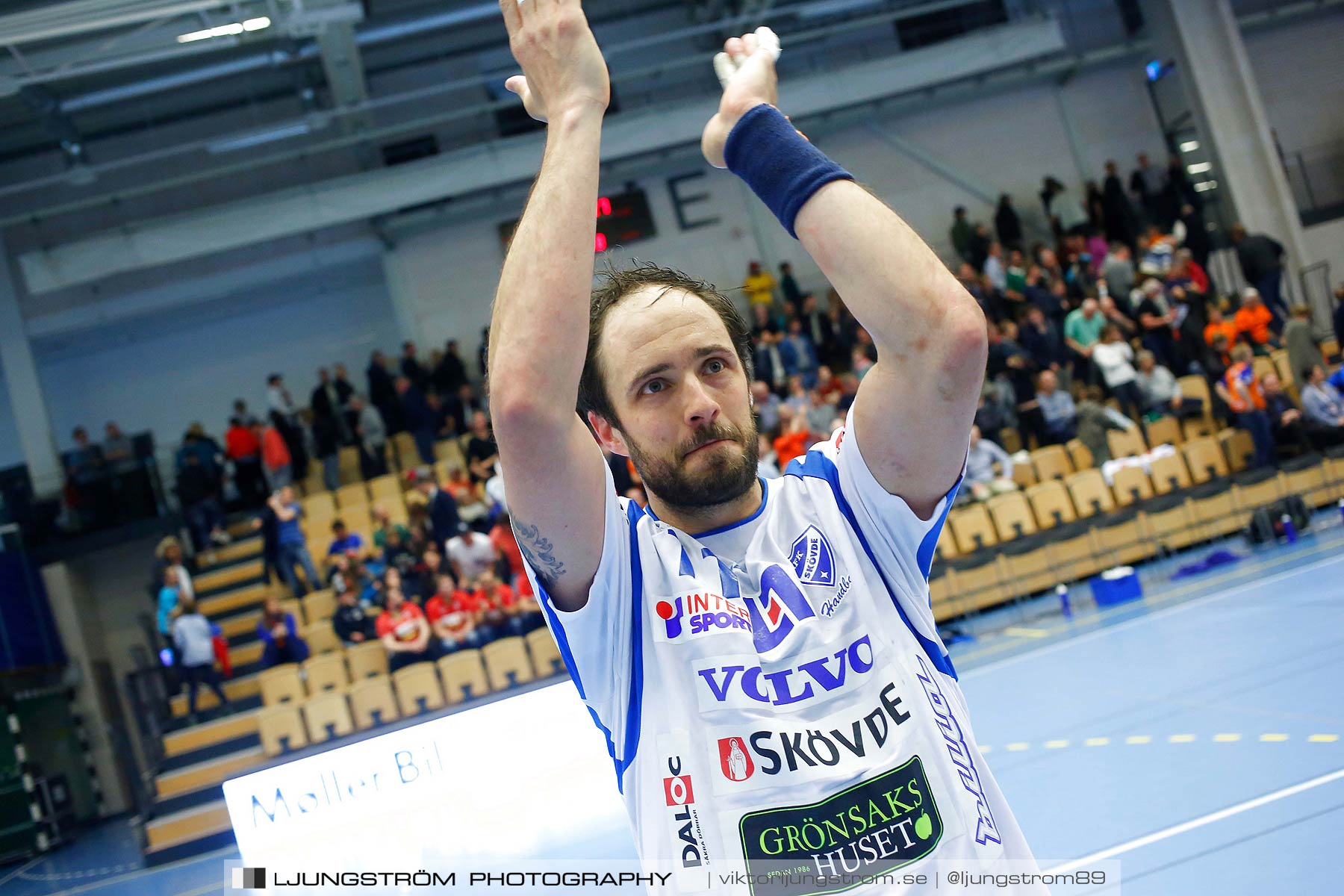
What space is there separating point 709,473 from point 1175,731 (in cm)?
559

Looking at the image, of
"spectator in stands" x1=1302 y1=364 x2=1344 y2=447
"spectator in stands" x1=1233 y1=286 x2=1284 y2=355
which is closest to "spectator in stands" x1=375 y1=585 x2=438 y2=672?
"spectator in stands" x1=1302 y1=364 x2=1344 y2=447

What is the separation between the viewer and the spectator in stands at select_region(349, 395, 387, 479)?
16.4 meters

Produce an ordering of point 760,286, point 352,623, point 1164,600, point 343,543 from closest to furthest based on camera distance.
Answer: point 1164,600
point 352,623
point 343,543
point 760,286

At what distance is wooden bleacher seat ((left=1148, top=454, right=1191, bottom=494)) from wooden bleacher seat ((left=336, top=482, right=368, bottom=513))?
11.0 meters

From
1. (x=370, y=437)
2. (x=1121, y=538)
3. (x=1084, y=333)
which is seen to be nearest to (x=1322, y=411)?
(x=1084, y=333)

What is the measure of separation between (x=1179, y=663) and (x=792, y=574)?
703 cm

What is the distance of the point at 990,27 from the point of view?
17.9m

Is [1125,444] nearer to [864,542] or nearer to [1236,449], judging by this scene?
[1236,449]

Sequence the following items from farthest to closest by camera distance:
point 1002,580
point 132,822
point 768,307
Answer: point 768,307 < point 1002,580 < point 132,822

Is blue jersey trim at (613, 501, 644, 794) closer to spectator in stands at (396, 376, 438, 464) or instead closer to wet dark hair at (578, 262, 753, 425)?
wet dark hair at (578, 262, 753, 425)

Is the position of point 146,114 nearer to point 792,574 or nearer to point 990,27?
point 990,27

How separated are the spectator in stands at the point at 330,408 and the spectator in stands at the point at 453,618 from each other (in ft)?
22.3

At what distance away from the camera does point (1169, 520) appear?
11758mm

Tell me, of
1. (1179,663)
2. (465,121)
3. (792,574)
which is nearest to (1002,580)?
(1179,663)
